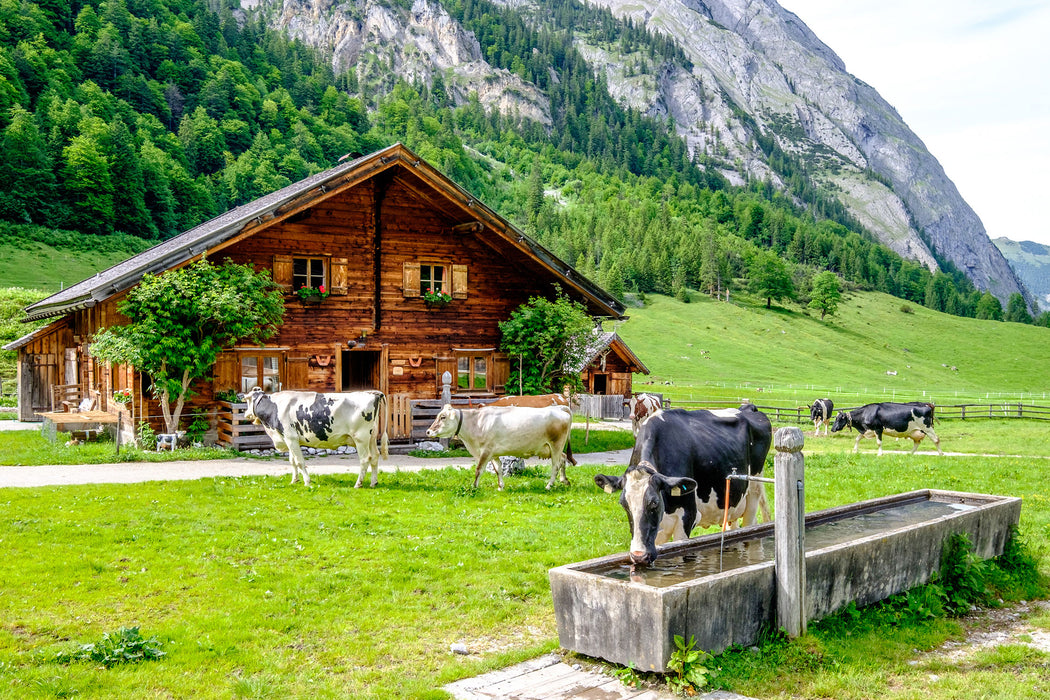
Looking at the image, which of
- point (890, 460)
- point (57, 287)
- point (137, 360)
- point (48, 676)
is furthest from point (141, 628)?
point (57, 287)

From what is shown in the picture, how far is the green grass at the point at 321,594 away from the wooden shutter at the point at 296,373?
773 cm

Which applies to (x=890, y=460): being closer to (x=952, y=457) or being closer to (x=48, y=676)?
(x=952, y=457)

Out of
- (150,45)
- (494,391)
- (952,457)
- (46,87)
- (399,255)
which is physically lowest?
(952,457)

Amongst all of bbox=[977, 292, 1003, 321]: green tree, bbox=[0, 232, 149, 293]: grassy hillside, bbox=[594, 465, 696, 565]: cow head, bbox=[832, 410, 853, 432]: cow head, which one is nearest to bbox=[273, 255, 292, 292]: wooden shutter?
bbox=[594, 465, 696, 565]: cow head

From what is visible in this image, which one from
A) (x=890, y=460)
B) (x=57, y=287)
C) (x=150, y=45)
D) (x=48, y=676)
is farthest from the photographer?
(x=150, y=45)

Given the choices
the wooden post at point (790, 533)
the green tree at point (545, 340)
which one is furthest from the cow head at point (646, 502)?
the green tree at point (545, 340)

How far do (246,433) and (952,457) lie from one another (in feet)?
75.5

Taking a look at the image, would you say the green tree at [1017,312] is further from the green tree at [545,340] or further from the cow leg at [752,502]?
the cow leg at [752,502]

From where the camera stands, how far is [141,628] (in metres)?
8.35

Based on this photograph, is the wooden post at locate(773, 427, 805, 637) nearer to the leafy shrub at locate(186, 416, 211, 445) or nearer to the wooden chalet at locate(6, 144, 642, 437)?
the wooden chalet at locate(6, 144, 642, 437)

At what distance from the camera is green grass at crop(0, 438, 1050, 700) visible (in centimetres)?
717

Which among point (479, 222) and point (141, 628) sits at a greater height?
point (479, 222)

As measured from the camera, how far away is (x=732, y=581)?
747 cm

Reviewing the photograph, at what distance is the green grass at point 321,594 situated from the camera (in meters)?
7.17
